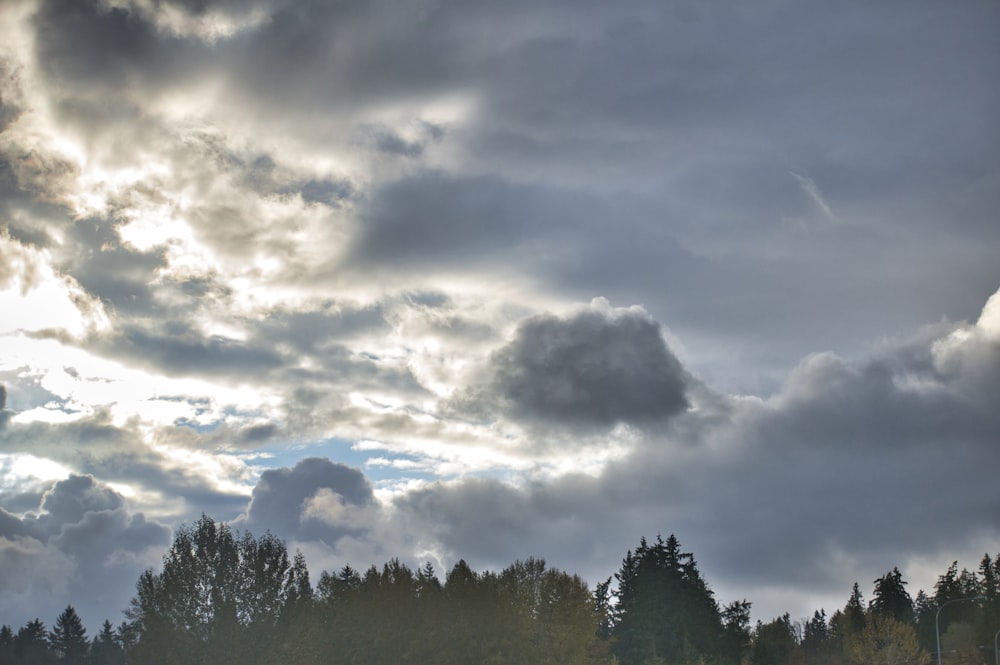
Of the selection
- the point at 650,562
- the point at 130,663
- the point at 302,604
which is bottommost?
the point at 130,663

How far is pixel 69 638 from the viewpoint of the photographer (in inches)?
7397

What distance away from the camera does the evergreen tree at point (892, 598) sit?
15175 cm

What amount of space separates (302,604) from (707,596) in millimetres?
65796

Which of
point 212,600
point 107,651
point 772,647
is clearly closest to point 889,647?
point 772,647

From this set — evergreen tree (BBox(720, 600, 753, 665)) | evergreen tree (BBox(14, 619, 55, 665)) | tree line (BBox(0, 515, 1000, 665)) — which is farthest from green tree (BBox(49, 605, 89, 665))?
evergreen tree (BBox(720, 600, 753, 665))

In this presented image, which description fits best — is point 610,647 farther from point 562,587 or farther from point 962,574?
point 962,574

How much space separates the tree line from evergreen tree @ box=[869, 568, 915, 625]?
12.1 metres

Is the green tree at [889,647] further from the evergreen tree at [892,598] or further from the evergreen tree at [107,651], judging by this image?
the evergreen tree at [107,651]

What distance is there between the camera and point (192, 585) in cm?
8312

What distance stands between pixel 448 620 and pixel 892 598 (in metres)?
92.3

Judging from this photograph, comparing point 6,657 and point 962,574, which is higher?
point 962,574

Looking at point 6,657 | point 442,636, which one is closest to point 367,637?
point 442,636

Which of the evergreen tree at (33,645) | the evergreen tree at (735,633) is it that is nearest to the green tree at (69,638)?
the evergreen tree at (33,645)

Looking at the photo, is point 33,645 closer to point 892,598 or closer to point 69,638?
point 69,638
